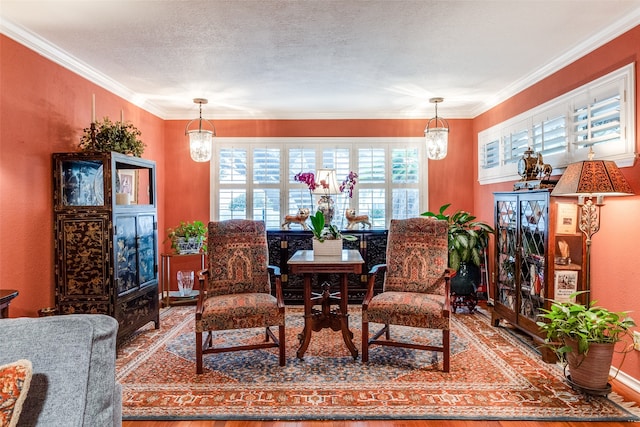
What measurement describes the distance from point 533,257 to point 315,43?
256cm

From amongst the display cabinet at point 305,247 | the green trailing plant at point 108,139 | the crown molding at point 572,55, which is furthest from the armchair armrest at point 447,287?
the green trailing plant at point 108,139

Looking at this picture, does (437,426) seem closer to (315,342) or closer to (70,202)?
(315,342)

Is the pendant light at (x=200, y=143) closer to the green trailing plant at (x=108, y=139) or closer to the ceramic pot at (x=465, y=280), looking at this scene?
the green trailing plant at (x=108, y=139)

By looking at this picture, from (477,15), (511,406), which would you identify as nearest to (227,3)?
(477,15)

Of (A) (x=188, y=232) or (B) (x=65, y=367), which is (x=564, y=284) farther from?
(A) (x=188, y=232)

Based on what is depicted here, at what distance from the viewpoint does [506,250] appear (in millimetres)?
3814

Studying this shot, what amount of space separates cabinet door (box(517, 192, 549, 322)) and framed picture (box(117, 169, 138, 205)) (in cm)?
377

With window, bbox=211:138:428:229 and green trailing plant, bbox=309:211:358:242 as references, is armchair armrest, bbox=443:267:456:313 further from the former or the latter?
window, bbox=211:138:428:229

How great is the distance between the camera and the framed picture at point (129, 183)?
3959 millimetres

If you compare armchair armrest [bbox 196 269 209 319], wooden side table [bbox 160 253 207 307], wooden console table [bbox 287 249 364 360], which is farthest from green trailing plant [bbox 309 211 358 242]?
wooden side table [bbox 160 253 207 307]

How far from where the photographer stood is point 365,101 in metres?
4.75

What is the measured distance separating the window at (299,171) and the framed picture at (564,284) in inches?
96.3

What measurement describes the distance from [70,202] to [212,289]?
140 cm

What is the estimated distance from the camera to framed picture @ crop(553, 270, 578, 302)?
3.04 metres
